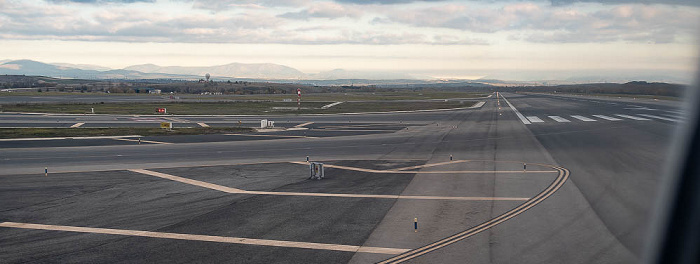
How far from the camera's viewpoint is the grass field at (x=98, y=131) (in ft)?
170

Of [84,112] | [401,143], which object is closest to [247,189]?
[401,143]

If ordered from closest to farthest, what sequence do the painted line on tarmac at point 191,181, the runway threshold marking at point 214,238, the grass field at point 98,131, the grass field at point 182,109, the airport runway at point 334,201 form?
the airport runway at point 334,201 < the runway threshold marking at point 214,238 < the painted line on tarmac at point 191,181 < the grass field at point 98,131 < the grass field at point 182,109

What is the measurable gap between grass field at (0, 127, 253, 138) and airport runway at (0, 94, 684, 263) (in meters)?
7.92

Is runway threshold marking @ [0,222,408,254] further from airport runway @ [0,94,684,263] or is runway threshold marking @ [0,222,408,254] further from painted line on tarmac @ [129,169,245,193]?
painted line on tarmac @ [129,169,245,193]

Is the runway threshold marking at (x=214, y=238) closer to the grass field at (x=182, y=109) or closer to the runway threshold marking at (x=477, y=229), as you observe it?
the runway threshold marking at (x=477, y=229)

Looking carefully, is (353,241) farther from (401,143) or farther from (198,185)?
(401,143)

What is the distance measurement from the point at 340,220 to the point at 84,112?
3049 inches

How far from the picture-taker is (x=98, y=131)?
55.2 metres

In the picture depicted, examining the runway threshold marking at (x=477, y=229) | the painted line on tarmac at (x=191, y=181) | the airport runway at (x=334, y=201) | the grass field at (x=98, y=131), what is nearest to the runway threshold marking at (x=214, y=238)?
the airport runway at (x=334, y=201)

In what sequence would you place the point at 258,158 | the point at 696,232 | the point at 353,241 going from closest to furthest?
1. the point at 696,232
2. the point at 353,241
3. the point at 258,158

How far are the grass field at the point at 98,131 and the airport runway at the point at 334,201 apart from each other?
7919 millimetres

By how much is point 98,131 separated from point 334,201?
41617 millimetres

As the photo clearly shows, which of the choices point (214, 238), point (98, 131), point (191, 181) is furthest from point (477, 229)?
point (98, 131)

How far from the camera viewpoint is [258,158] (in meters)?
37.7
